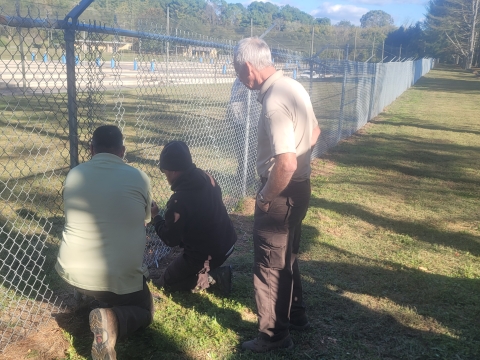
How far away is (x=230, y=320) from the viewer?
137 inches

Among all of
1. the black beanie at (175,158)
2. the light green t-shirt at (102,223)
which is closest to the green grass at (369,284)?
the light green t-shirt at (102,223)

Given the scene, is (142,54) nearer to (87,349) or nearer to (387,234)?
A: (87,349)

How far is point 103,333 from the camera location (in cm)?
270

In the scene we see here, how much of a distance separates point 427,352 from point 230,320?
4.47ft

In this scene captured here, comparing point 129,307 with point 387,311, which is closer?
point 129,307

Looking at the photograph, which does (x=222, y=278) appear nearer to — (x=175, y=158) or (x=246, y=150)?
(x=175, y=158)

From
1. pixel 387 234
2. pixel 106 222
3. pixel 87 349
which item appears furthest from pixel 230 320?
pixel 387 234

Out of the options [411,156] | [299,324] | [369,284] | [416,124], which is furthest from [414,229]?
[416,124]

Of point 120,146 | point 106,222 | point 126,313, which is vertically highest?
point 120,146

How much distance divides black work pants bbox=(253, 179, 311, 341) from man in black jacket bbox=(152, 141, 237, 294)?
76cm

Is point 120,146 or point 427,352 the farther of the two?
point 427,352

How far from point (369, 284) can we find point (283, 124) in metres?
2.20

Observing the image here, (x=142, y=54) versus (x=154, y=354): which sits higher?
(x=142, y=54)

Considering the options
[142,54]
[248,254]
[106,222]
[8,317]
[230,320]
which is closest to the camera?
[106,222]
